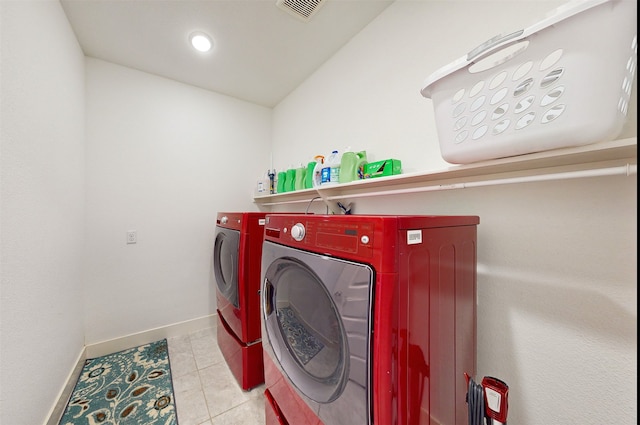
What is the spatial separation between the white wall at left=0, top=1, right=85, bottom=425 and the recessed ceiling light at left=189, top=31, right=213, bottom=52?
0.76 m

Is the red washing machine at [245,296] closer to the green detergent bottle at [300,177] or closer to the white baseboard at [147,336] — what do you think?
the green detergent bottle at [300,177]

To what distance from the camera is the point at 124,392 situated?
5.21 feet

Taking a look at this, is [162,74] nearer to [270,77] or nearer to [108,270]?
[270,77]

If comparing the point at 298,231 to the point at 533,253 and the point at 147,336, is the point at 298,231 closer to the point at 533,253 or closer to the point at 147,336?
the point at 533,253

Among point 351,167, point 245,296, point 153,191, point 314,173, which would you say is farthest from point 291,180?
point 153,191

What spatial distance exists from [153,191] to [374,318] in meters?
2.48

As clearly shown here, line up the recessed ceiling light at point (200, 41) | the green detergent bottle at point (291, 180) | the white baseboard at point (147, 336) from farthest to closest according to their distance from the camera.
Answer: the green detergent bottle at point (291, 180) < the white baseboard at point (147, 336) < the recessed ceiling light at point (200, 41)

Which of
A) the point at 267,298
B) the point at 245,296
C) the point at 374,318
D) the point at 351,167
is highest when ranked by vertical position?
the point at 351,167

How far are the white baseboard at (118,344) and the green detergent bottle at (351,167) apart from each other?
7.20 ft

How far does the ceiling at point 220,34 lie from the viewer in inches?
59.4

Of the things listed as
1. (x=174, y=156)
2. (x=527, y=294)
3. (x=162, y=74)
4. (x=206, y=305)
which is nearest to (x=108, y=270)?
(x=206, y=305)

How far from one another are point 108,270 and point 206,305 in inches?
37.1

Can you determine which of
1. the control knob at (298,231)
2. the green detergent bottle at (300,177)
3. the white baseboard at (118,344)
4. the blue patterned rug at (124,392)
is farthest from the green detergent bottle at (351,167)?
the white baseboard at (118,344)

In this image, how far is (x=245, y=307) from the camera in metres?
1.54
